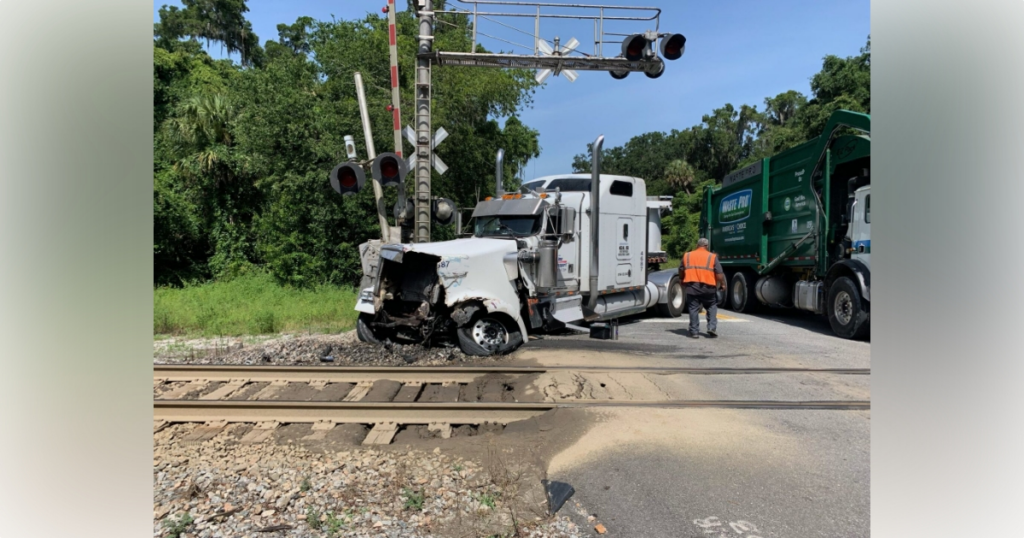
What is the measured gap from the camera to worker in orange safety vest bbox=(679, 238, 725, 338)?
953cm

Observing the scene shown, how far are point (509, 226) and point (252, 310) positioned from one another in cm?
676

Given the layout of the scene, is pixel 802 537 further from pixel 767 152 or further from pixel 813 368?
pixel 767 152

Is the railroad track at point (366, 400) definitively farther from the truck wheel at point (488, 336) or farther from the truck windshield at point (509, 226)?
the truck windshield at point (509, 226)

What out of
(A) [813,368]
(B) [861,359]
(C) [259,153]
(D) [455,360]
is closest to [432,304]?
(D) [455,360]

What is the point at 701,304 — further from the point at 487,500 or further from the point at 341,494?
the point at 341,494

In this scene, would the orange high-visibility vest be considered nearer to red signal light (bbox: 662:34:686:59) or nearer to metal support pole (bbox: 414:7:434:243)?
red signal light (bbox: 662:34:686:59)

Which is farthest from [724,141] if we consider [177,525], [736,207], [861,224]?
[177,525]

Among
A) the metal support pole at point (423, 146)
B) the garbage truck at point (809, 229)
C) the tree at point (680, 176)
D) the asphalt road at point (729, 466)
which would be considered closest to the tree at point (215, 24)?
the tree at point (680, 176)

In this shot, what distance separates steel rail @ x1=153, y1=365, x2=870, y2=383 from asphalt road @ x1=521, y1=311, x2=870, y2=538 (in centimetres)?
33

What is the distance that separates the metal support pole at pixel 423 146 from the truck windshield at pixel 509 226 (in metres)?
1.08

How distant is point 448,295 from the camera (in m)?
7.52

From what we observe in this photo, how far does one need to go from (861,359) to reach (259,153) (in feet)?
52.6

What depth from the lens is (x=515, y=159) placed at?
21750mm

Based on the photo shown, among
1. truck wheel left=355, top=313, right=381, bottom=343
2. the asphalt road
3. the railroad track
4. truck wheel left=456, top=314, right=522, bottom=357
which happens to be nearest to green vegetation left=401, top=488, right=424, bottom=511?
the asphalt road
